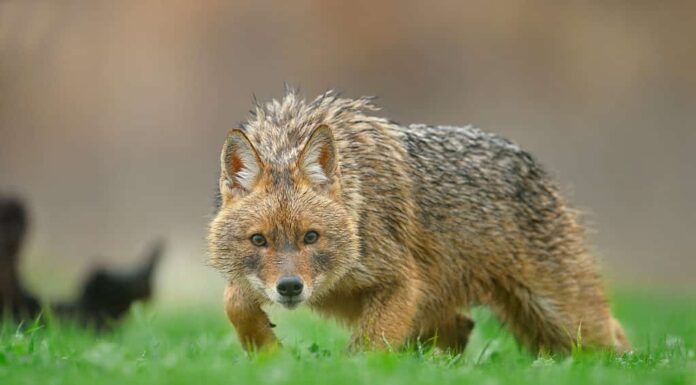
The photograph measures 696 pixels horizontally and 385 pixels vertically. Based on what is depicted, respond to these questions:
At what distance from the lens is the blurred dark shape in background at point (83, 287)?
1185 centimetres

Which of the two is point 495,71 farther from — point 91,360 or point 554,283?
point 91,360

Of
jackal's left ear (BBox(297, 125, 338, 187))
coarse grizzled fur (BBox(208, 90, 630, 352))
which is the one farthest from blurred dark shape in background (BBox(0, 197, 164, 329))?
jackal's left ear (BBox(297, 125, 338, 187))

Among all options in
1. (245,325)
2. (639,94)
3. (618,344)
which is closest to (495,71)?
(639,94)

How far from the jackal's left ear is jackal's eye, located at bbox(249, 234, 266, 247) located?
539mm

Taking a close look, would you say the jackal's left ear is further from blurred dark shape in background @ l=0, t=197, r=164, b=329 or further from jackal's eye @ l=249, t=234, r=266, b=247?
blurred dark shape in background @ l=0, t=197, r=164, b=329

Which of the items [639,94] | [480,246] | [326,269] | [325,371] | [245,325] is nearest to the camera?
[325,371]

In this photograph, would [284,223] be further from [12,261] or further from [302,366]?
[12,261]

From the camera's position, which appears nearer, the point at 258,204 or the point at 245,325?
the point at 258,204

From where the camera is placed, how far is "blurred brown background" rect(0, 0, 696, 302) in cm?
2112

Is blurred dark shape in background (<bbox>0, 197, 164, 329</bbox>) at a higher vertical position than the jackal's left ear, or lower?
lower

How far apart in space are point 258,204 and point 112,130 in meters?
14.6

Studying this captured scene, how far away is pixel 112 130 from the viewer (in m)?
22.0

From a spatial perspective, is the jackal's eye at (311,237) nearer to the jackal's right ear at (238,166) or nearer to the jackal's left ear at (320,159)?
the jackal's left ear at (320,159)

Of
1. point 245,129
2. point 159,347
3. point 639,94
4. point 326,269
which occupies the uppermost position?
point 639,94
